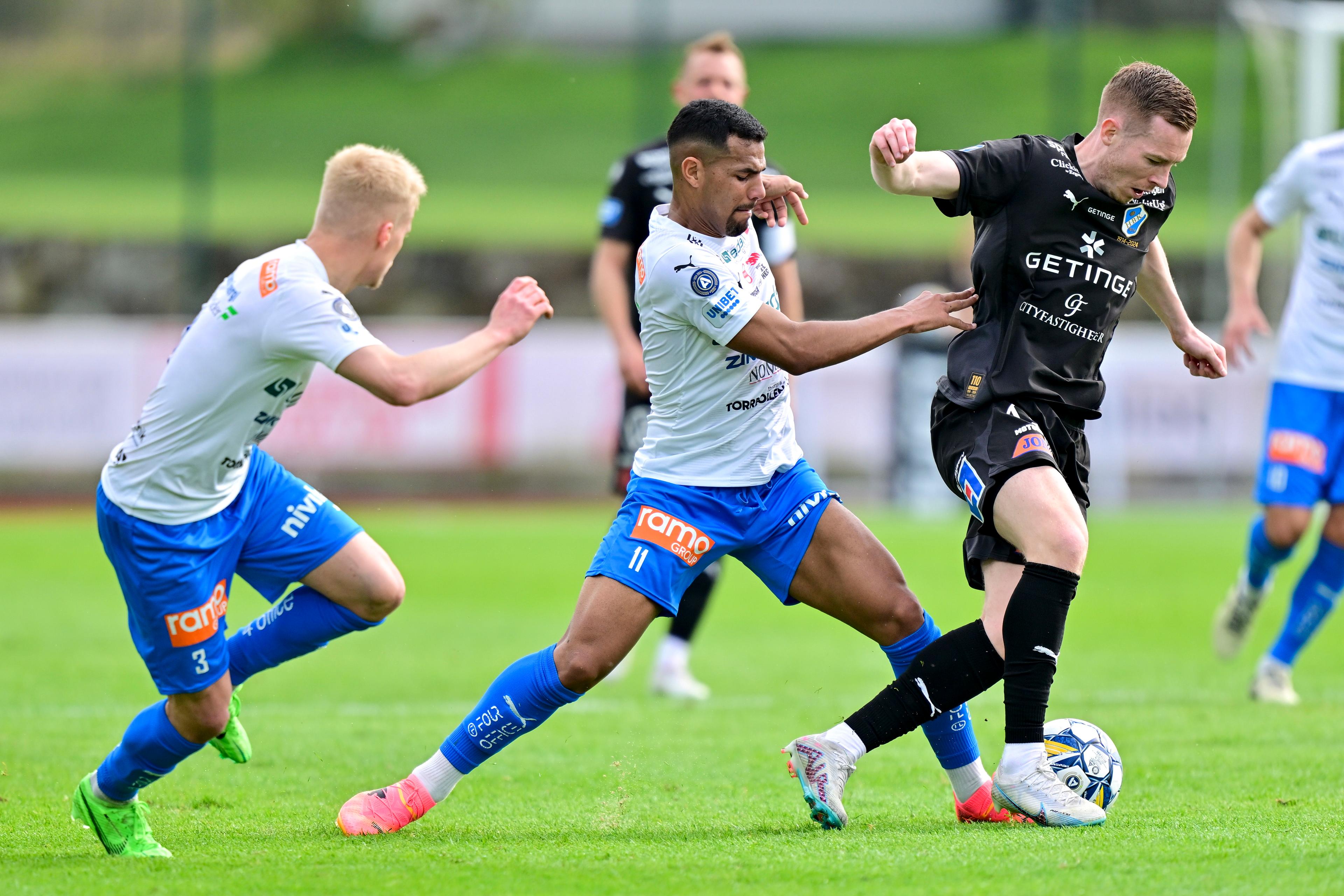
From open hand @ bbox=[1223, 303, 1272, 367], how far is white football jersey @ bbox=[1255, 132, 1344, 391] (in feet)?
0.85

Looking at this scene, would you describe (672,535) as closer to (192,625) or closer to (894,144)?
(894,144)

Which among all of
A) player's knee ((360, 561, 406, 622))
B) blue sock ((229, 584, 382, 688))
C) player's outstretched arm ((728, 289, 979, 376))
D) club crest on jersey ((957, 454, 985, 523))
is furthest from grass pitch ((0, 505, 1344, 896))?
player's outstretched arm ((728, 289, 979, 376))

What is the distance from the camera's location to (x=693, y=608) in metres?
7.45

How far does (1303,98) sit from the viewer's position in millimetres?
16688

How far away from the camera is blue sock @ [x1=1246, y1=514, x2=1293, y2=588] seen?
7285 millimetres

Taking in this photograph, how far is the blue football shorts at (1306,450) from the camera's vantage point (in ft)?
23.2

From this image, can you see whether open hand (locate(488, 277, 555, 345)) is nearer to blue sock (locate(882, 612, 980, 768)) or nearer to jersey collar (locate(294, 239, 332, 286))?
jersey collar (locate(294, 239, 332, 286))

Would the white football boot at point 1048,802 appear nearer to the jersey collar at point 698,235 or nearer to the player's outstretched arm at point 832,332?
the player's outstretched arm at point 832,332

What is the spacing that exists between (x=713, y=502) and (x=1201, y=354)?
1.67 metres

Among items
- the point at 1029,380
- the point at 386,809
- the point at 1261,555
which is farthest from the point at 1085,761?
the point at 1261,555

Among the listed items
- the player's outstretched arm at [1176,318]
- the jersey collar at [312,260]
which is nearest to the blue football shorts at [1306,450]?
the player's outstretched arm at [1176,318]

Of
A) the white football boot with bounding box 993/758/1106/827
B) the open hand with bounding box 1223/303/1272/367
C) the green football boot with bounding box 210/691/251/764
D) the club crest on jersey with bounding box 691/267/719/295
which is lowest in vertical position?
the green football boot with bounding box 210/691/251/764

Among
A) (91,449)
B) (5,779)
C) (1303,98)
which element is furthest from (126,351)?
(1303,98)

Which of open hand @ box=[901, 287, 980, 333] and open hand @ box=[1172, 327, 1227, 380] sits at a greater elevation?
open hand @ box=[901, 287, 980, 333]
